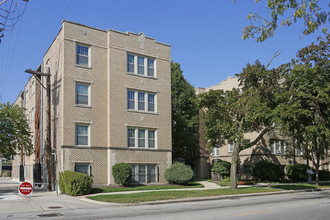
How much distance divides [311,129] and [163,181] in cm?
1235

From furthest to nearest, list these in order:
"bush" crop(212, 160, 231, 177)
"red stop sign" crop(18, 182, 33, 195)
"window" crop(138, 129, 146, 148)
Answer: "bush" crop(212, 160, 231, 177) → "window" crop(138, 129, 146, 148) → "red stop sign" crop(18, 182, 33, 195)

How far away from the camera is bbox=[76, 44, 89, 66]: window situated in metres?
26.1

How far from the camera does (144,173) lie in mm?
27844

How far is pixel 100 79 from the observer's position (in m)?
26.7

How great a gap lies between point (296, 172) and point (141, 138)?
1770 centimetres

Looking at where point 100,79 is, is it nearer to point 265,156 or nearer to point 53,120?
point 53,120

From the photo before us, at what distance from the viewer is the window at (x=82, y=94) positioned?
25.6 meters

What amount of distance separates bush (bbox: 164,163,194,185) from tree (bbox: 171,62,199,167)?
7.72m

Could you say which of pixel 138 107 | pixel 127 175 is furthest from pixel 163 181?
pixel 138 107

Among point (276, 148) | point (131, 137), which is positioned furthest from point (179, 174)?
point (276, 148)

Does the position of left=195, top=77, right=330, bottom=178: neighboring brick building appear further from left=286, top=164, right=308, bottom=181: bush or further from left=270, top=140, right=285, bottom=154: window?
left=286, top=164, right=308, bottom=181: bush

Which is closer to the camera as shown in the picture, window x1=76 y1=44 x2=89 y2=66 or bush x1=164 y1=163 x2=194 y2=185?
window x1=76 y1=44 x2=89 y2=66

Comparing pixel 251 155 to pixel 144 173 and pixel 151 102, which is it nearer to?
pixel 151 102

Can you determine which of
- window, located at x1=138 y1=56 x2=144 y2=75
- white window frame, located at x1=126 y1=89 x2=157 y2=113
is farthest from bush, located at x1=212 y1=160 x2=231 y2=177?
window, located at x1=138 y1=56 x2=144 y2=75
